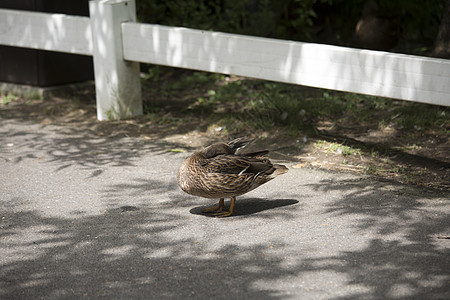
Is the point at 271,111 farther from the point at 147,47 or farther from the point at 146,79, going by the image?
the point at 146,79

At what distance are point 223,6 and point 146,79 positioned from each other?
7.15 feet

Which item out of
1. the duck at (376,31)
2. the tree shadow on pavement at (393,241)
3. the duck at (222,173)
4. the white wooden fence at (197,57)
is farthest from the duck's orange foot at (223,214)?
the duck at (376,31)

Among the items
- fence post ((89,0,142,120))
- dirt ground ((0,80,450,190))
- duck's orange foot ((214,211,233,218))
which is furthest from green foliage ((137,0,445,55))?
duck's orange foot ((214,211,233,218))

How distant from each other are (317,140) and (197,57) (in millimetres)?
1681

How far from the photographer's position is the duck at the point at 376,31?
29.5ft

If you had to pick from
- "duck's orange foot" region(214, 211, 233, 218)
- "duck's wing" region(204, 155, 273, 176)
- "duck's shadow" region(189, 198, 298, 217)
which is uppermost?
"duck's wing" region(204, 155, 273, 176)

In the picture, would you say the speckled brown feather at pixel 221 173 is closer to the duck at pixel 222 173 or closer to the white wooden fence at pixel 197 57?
the duck at pixel 222 173

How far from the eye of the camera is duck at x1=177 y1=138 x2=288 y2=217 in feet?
15.6

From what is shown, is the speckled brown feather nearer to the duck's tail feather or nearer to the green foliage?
the duck's tail feather

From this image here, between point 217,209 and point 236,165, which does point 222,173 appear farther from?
point 217,209

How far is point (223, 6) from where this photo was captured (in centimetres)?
1105

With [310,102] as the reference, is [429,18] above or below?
above

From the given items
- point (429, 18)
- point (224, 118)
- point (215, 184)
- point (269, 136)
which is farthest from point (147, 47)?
point (429, 18)

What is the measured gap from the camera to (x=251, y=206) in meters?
5.24
